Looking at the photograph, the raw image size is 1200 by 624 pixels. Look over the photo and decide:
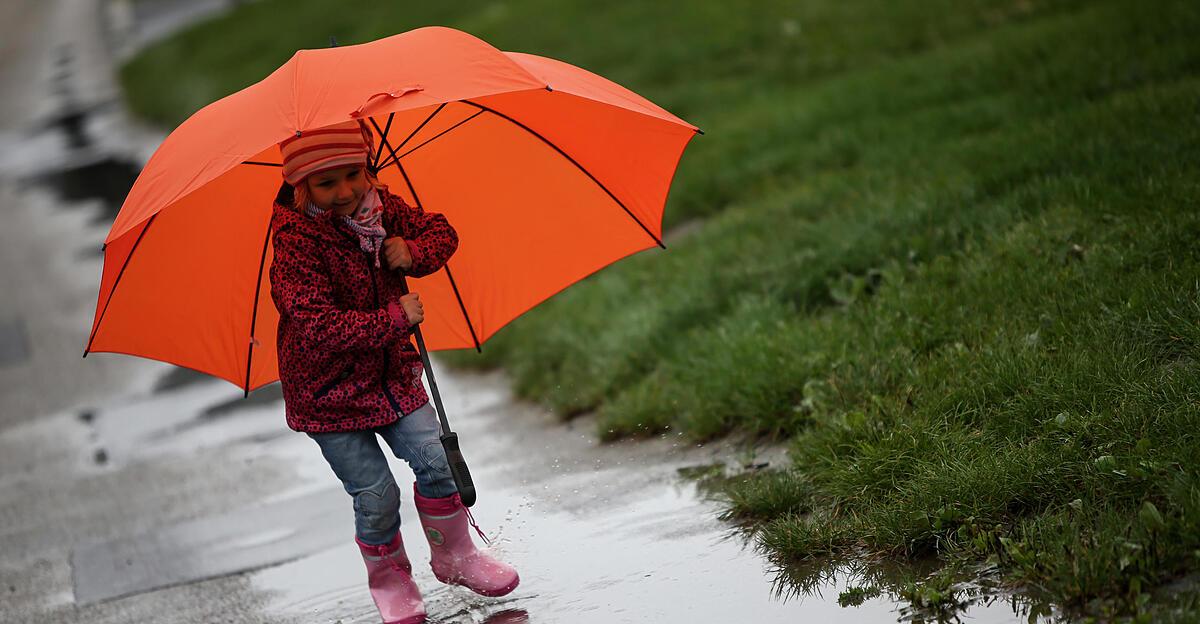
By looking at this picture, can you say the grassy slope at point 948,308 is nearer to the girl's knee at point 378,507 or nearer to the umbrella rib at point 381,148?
the girl's knee at point 378,507

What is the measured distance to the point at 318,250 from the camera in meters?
4.03

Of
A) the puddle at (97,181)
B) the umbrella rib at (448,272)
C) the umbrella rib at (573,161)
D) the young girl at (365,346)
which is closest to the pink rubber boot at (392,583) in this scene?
the young girl at (365,346)

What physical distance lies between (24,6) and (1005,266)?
34795 millimetres

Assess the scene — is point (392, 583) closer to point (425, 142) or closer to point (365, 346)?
point (365, 346)

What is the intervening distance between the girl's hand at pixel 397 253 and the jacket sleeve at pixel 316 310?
0.17 meters

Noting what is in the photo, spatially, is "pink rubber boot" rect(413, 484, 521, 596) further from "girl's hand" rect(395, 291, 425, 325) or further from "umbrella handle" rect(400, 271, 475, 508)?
"girl's hand" rect(395, 291, 425, 325)

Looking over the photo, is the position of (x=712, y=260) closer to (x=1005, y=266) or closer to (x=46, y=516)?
(x=1005, y=266)

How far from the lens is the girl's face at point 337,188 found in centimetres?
397

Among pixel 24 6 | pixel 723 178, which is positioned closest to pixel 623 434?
pixel 723 178

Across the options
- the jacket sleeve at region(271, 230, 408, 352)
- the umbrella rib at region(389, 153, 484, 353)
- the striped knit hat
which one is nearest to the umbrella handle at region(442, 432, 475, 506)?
the jacket sleeve at region(271, 230, 408, 352)

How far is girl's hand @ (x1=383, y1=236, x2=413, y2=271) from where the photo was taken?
411 centimetres

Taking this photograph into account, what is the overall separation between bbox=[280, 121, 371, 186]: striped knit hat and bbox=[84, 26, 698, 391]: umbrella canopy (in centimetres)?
31

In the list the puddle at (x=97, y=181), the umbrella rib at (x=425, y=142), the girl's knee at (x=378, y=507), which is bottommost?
the puddle at (x=97, y=181)

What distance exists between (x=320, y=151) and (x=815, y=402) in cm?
223
